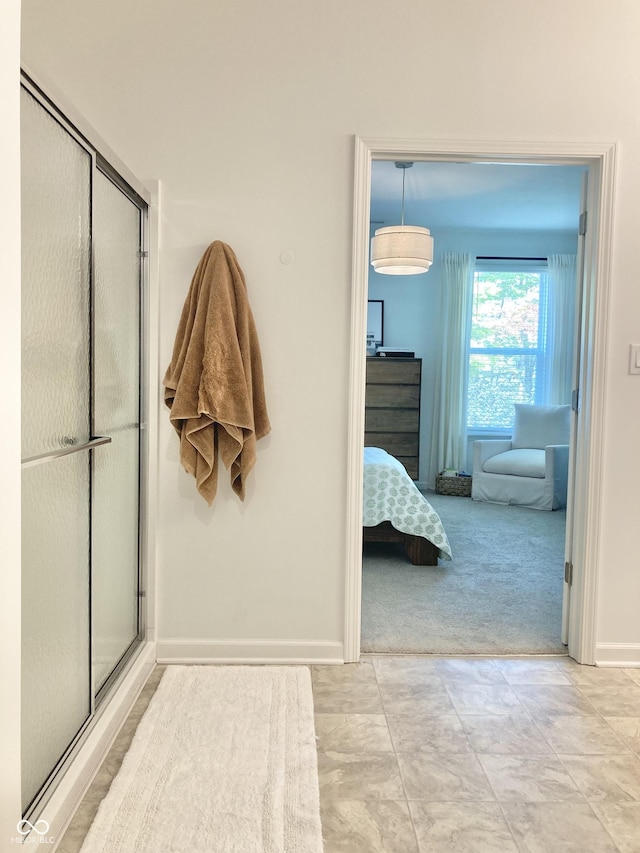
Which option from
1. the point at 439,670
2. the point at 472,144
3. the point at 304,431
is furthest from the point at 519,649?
the point at 472,144

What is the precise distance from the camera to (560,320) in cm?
725

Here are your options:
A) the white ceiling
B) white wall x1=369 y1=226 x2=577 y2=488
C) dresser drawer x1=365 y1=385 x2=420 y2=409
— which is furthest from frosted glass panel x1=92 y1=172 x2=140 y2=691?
white wall x1=369 y1=226 x2=577 y2=488

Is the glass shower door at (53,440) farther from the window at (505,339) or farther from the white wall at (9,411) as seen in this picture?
the window at (505,339)

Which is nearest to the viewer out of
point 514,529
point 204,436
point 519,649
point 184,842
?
point 184,842

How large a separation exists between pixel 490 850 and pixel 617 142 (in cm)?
243

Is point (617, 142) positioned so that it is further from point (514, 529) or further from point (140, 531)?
point (514, 529)

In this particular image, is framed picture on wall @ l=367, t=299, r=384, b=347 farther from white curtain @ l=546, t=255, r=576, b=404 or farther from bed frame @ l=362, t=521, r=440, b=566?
bed frame @ l=362, t=521, r=440, b=566

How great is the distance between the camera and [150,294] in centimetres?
276

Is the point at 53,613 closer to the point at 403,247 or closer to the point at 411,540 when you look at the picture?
the point at 411,540

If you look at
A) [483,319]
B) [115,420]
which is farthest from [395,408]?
[115,420]

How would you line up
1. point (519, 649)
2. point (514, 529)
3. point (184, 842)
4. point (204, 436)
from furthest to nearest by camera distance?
1. point (514, 529)
2. point (519, 649)
3. point (204, 436)
4. point (184, 842)

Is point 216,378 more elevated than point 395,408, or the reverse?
point 216,378

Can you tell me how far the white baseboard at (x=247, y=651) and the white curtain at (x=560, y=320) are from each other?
5.10m
